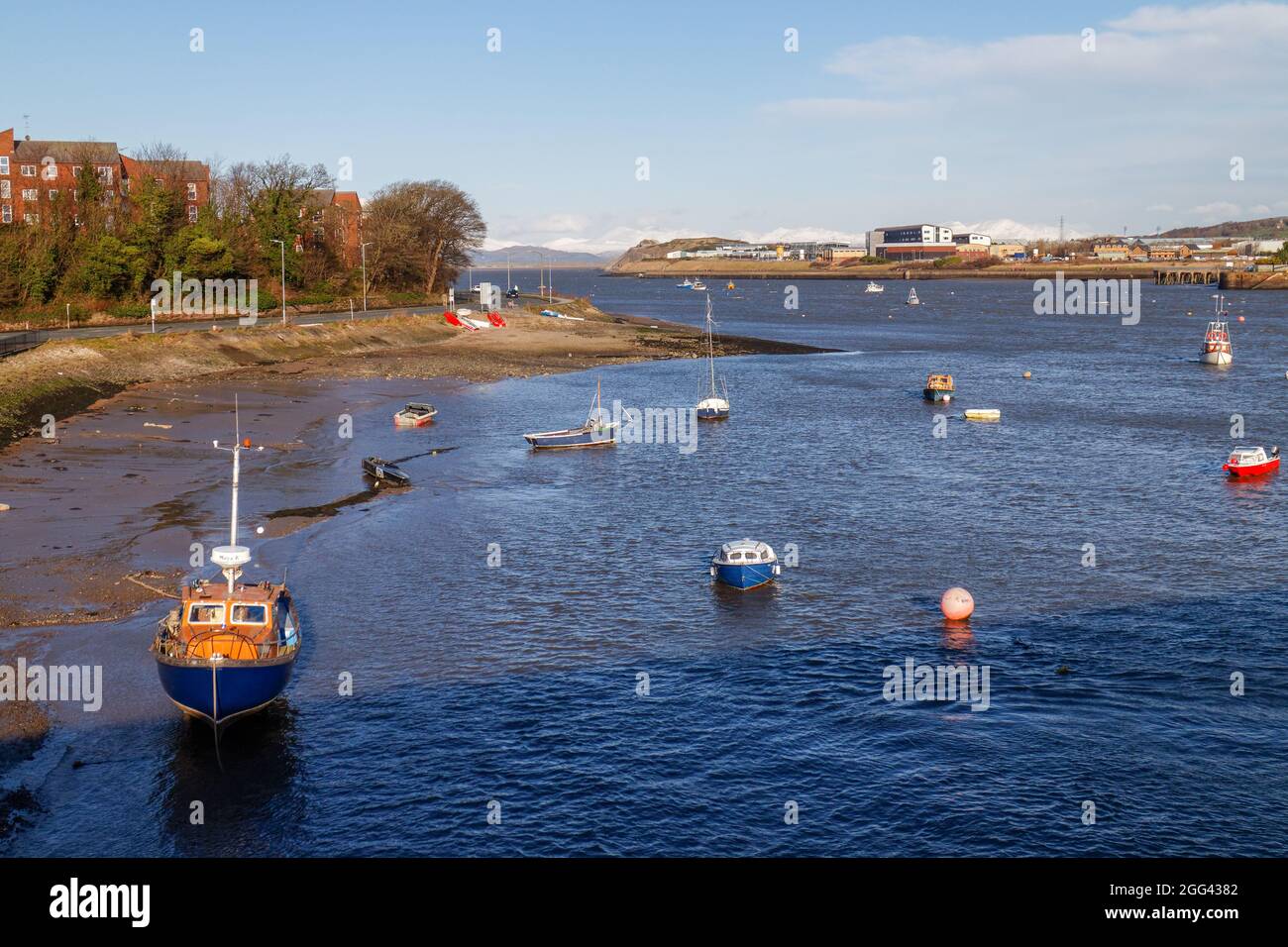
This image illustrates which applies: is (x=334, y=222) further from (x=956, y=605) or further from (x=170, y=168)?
(x=956, y=605)

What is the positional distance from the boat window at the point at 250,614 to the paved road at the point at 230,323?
82.0 meters

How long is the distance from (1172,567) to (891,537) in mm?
12827

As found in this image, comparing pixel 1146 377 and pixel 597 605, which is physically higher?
pixel 1146 377

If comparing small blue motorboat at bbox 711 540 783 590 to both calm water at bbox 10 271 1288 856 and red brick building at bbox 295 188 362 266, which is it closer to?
calm water at bbox 10 271 1288 856

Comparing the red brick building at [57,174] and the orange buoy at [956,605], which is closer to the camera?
the orange buoy at [956,605]

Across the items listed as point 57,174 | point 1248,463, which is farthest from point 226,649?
point 57,174

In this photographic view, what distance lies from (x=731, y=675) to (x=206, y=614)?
17.3 metres

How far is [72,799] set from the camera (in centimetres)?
3011

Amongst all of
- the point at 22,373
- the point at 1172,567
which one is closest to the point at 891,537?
the point at 1172,567

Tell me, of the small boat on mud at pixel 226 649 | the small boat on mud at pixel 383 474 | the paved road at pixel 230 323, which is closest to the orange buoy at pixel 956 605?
the small boat on mud at pixel 226 649

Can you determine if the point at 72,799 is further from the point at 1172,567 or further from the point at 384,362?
the point at 384,362

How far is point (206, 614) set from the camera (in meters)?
35.5

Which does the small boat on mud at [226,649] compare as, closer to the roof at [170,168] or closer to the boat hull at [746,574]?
the boat hull at [746,574]

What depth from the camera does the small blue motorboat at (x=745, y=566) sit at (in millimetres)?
49469
